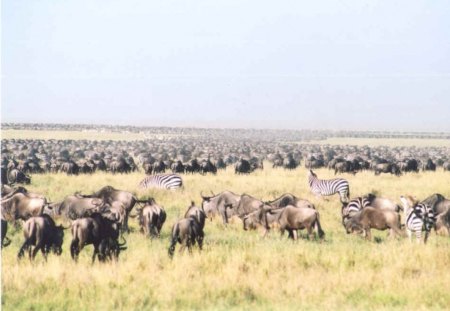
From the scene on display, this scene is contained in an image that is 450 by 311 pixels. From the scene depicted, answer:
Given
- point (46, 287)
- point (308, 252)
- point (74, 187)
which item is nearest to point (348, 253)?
point (308, 252)

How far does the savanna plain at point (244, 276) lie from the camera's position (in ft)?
33.2

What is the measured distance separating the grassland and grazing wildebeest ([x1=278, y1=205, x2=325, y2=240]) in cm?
42

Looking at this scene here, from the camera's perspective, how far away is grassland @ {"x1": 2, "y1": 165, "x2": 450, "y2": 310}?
1012 cm

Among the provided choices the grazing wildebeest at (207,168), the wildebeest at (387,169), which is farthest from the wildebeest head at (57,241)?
the wildebeest at (387,169)

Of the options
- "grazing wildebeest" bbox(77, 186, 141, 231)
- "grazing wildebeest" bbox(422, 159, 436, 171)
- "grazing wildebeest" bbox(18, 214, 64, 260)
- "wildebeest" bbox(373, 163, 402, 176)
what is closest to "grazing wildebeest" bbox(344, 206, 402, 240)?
"grazing wildebeest" bbox(77, 186, 141, 231)

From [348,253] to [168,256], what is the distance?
13.8ft

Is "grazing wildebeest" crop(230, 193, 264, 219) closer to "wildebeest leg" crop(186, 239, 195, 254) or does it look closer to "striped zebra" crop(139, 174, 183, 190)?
"wildebeest leg" crop(186, 239, 195, 254)

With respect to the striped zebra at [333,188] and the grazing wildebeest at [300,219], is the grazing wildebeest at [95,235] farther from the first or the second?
the striped zebra at [333,188]

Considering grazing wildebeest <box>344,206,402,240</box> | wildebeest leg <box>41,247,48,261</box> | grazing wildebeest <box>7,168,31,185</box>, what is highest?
grazing wildebeest <box>344,206,402,240</box>

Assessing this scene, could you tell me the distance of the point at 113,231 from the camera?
1268 centimetres

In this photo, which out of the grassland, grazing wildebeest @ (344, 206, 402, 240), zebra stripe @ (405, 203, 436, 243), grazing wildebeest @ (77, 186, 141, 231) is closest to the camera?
the grassland

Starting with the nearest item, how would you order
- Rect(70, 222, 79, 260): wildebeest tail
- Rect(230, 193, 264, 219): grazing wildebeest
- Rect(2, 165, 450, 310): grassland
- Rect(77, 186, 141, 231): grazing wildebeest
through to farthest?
Result: Rect(2, 165, 450, 310): grassland → Rect(70, 222, 79, 260): wildebeest tail → Rect(77, 186, 141, 231): grazing wildebeest → Rect(230, 193, 264, 219): grazing wildebeest

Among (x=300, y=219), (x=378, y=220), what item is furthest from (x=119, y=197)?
(x=378, y=220)

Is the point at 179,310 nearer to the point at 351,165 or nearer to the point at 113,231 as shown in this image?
the point at 113,231
